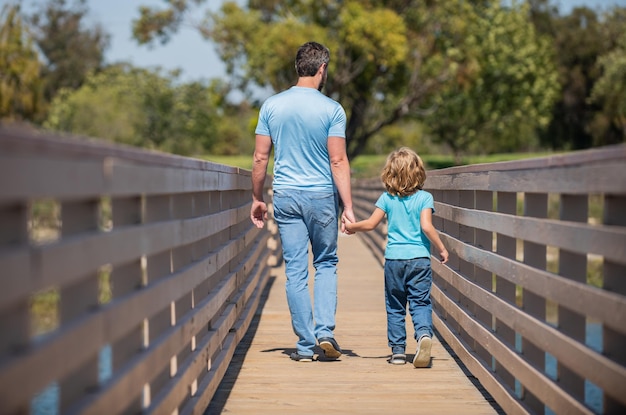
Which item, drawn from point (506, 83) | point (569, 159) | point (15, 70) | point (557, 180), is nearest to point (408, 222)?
point (557, 180)

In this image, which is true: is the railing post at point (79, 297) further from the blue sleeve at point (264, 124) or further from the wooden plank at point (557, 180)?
the blue sleeve at point (264, 124)

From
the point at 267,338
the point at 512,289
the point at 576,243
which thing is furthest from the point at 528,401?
the point at 267,338

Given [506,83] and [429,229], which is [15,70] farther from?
[429,229]

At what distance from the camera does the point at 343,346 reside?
7824 millimetres

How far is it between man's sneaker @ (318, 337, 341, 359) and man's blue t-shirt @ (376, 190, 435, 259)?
687 millimetres

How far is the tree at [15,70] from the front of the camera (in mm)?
56750

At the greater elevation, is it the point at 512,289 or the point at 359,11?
the point at 359,11

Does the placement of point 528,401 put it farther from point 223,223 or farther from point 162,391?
point 223,223

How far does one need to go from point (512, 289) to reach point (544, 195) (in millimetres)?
802

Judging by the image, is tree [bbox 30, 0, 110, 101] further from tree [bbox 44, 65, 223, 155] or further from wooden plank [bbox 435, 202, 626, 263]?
wooden plank [bbox 435, 202, 626, 263]

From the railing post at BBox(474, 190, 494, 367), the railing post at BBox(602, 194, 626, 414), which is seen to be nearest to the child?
the railing post at BBox(474, 190, 494, 367)

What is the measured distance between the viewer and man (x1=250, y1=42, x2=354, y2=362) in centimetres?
686

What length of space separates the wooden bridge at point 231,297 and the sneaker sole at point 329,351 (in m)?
0.10

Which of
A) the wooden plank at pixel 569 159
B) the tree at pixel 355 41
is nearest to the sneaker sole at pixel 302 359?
the wooden plank at pixel 569 159
